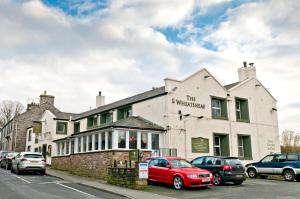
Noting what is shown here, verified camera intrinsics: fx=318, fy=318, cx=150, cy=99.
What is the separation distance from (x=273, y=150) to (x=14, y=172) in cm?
2249

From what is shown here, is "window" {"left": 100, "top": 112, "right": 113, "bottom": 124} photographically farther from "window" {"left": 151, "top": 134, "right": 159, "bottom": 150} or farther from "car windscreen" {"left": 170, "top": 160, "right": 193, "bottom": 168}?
"car windscreen" {"left": 170, "top": 160, "right": 193, "bottom": 168}

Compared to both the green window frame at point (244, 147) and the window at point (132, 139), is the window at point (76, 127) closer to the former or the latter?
the window at point (132, 139)

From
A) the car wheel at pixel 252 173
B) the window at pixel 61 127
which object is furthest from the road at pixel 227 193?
the window at pixel 61 127

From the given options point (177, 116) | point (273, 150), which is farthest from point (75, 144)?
point (273, 150)

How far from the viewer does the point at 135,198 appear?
1247 centimetres

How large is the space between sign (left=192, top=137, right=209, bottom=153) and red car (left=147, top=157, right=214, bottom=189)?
738 centimetres

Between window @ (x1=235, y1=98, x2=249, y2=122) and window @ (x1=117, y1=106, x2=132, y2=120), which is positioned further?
window @ (x1=235, y1=98, x2=249, y2=122)

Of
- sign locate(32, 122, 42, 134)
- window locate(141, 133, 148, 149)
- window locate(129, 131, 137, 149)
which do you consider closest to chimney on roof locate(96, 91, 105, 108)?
sign locate(32, 122, 42, 134)

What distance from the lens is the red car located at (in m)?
14.9

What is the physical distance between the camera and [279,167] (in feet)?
66.5

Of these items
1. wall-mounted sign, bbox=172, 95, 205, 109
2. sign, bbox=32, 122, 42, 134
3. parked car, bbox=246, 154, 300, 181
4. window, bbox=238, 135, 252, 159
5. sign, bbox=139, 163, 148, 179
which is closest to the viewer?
sign, bbox=139, 163, 148, 179

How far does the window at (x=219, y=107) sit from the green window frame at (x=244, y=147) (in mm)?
2762

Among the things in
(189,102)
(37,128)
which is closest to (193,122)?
(189,102)

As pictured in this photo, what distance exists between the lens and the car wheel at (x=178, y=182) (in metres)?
15.1
